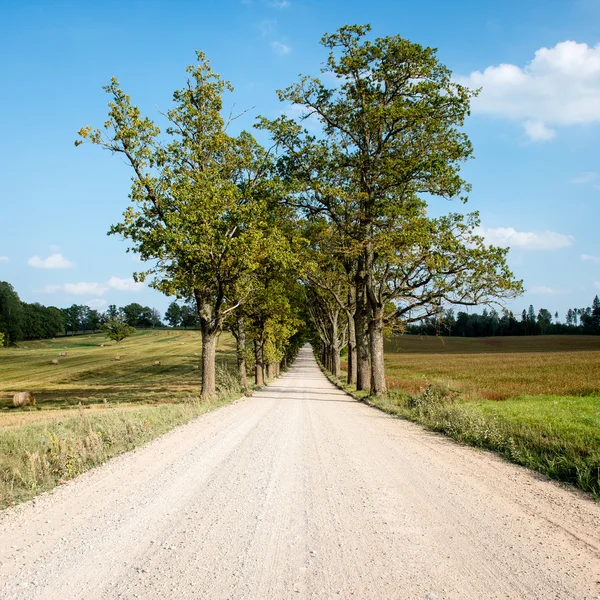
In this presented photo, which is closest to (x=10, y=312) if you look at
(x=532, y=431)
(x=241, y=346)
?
(x=241, y=346)

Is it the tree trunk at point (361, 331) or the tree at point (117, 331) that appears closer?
the tree trunk at point (361, 331)

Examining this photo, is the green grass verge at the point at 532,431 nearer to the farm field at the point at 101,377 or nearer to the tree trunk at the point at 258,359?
the farm field at the point at 101,377

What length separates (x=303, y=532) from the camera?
480cm

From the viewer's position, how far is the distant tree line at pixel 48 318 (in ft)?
315

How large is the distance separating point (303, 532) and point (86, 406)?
24.9 meters

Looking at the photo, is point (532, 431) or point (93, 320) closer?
point (532, 431)

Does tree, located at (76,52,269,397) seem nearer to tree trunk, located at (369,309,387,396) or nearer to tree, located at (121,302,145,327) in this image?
tree trunk, located at (369,309,387,396)

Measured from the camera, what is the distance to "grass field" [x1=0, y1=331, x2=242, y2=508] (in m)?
7.62

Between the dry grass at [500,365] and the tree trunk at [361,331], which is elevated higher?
the tree trunk at [361,331]

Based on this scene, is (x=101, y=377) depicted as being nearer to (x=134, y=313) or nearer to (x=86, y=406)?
(x=86, y=406)

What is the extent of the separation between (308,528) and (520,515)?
2550 mm

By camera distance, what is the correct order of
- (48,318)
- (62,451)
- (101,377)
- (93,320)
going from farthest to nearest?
1. (93,320)
2. (48,318)
3. (101,377)
4. (62,451)

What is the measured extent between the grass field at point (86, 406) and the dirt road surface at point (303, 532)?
2.25 ft

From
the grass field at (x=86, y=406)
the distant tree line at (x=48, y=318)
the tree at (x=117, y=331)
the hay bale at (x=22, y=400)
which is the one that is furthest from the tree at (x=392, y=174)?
the tree at (x=117, y=331)
